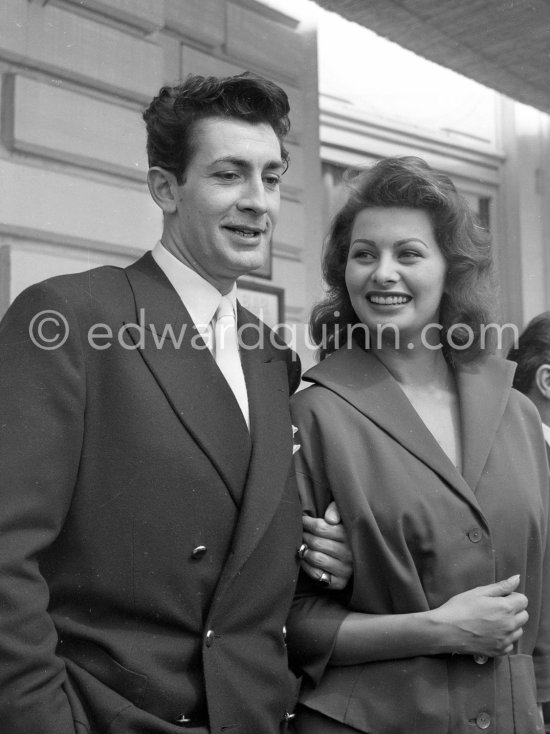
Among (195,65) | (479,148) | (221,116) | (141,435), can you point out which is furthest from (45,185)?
(479,148)

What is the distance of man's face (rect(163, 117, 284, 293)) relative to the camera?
76.4 inches

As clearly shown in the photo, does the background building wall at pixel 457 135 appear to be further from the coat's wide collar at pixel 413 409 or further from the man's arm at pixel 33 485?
the man's arm at pixel 33 485

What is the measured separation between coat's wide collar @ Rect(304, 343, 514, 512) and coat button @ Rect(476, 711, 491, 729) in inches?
17.9

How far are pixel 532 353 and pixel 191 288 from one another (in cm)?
131

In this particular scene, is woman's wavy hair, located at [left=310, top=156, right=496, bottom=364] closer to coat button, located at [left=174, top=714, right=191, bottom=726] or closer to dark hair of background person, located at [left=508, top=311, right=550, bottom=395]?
dark hair of background person, located at [left=508, top=311, right=550, bottom=395]

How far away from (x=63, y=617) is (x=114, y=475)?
280mm

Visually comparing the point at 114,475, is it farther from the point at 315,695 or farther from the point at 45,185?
the point at 45,185

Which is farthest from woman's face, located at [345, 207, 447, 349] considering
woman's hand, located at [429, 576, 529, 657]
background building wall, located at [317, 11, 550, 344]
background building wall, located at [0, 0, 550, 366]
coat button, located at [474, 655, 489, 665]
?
background building wall, located at [317, 11, 550, 344]

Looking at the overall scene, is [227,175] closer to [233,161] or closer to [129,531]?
[233,161]

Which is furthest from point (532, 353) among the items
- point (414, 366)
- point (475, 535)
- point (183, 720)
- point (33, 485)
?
point (33, 485)

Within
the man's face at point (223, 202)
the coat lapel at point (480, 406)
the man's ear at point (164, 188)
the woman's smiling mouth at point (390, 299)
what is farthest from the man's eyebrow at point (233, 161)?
the coat lapel at point (480, 406)

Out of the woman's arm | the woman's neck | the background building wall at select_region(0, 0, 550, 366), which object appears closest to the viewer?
the woman's arm

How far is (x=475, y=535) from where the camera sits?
1.98m

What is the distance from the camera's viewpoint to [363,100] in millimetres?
5312
